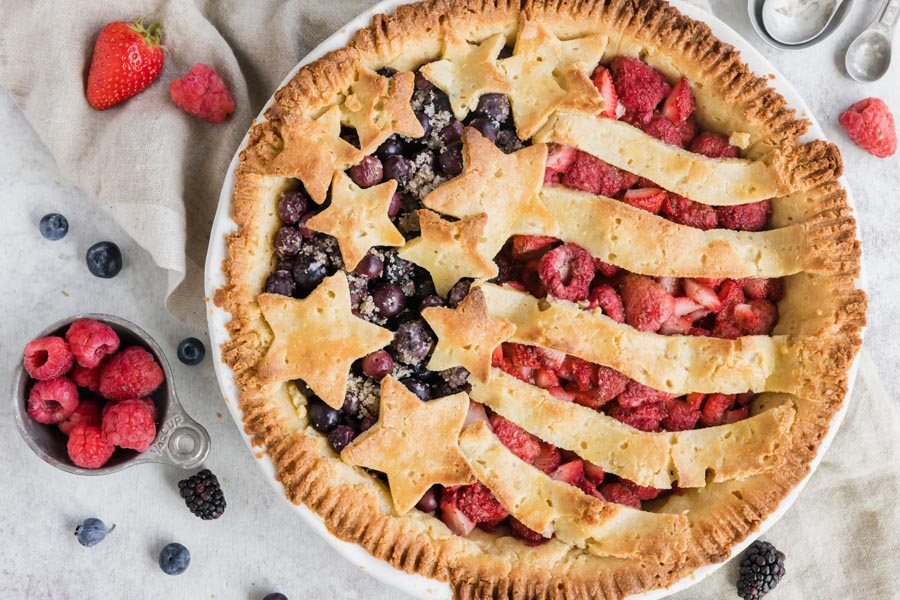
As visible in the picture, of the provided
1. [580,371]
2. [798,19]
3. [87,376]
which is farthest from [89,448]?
[798,19]

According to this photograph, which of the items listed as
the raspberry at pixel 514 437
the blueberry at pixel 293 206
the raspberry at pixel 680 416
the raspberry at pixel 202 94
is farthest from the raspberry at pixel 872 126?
the raspberry at pixel 202 94

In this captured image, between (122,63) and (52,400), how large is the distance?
49.7 inches

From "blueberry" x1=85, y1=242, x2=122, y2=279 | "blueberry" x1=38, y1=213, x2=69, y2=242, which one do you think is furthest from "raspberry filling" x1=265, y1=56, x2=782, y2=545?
"blueberry" x1=38, y1=213, x2=69, y2=242

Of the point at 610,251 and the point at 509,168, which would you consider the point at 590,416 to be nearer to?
the point at 610,251

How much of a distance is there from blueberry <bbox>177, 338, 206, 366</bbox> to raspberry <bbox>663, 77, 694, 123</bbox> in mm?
1974

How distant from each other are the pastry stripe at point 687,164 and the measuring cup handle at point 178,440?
161cm

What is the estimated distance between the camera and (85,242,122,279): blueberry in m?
3.11

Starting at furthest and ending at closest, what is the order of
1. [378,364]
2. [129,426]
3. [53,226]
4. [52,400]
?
[53,226], [52,400], [129,426], [378,364]

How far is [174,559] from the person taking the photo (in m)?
3.09

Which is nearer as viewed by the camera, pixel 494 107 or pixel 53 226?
pixel 494 107

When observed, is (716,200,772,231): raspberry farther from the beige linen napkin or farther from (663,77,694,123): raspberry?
the beige linen napkin

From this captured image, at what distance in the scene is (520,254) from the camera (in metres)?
2.65

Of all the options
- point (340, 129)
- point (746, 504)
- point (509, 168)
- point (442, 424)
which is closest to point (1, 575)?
point (442, 424)

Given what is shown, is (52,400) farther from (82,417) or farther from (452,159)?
(452,159)
